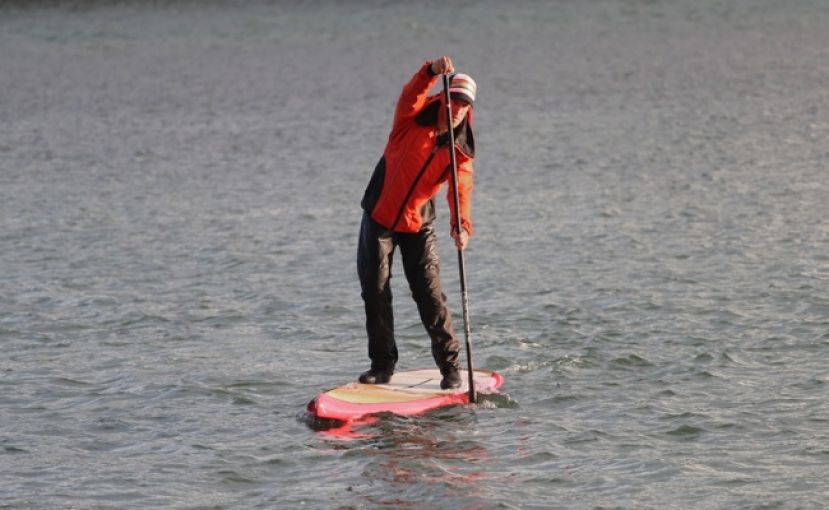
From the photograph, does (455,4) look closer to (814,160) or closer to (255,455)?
(814,160)

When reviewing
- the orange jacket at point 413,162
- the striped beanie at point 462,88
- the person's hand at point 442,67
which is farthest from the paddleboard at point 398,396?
the person's hand at point 442,67

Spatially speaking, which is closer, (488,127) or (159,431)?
(159,431)

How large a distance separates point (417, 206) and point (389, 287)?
690mm

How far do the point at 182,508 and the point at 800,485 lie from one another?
4.12 m

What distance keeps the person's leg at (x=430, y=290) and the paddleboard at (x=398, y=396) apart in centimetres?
24

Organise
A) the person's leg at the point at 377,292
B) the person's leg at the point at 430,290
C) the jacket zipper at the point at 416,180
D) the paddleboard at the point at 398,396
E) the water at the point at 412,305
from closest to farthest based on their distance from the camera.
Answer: the water at the point at 412,305 → the jacket zipper at the point at 416,180 → the paddleboard at the point at 398,396 → the person's leg at the point at 377,292 → the person's leg at the point at 430,290

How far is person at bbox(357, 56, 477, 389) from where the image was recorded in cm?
1127

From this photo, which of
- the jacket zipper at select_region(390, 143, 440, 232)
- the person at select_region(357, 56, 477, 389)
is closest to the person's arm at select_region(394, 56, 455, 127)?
the person at select_region(357, 56, 477, 389)

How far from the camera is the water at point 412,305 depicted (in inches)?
414

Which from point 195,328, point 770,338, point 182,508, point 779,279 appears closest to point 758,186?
point 779,279

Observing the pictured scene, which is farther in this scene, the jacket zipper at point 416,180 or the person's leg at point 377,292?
the person's leg at point 377,292

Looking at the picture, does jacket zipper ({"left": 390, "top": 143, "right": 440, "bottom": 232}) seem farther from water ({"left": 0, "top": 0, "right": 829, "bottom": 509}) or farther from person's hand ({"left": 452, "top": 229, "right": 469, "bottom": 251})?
water ({"left": 0, "top": 0, "right": 829, "bottom": 509})

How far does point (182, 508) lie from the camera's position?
32.5 feet

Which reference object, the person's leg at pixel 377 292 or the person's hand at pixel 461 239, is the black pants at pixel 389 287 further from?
the person's hand at pixel 461 239
